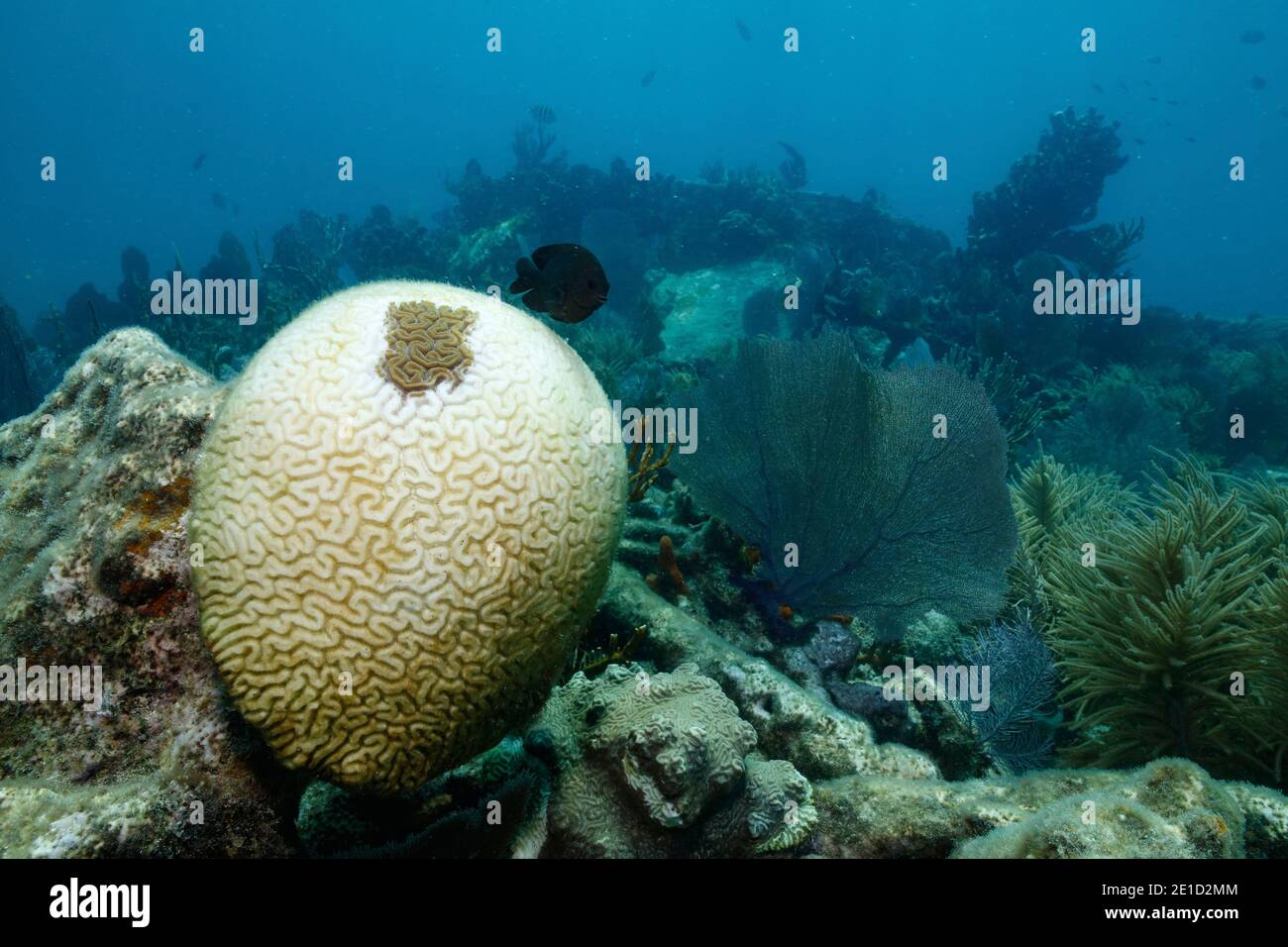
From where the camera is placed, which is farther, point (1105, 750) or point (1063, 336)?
point (1063, 336)

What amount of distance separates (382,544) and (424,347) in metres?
0.69

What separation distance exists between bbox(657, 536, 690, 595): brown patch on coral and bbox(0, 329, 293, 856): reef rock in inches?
119

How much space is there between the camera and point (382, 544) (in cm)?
203

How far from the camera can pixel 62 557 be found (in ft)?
8.41

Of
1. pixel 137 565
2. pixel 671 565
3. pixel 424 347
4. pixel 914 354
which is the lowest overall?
pixel 671 565

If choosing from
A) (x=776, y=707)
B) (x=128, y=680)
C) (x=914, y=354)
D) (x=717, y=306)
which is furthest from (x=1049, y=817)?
(x=914, y=354)

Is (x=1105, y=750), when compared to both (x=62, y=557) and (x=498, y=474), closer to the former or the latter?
(x=498, y=474)

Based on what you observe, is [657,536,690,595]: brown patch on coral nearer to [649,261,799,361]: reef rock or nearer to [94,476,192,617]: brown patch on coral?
[94,476,192,617]: brown patch on coral

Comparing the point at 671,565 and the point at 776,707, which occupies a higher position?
the point at 671,565

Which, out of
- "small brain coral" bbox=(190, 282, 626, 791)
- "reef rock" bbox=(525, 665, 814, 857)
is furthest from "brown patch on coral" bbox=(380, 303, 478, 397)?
"reef rock" bbox=(525, 665, 814, 857)

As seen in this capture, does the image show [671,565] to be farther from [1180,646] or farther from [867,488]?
[1180,646]


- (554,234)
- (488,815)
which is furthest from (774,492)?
(554,234)

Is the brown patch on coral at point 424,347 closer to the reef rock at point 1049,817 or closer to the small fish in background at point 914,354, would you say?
the reef rock at point 1049,817

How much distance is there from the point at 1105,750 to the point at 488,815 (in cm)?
349
